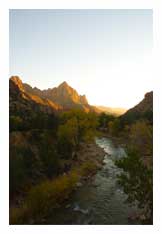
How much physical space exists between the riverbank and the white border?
20.4 inches

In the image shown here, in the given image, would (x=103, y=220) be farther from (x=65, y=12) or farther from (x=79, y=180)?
(x=65, y=12)

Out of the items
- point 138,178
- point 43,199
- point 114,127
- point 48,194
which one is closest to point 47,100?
point 114,127

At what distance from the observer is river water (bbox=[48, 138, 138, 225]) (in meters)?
3.15

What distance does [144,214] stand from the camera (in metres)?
2.99

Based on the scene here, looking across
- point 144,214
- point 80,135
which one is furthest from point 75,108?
point 144,214

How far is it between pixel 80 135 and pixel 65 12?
4000 millimetres

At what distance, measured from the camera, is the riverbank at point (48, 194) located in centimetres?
303

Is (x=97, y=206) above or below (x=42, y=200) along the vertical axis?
below

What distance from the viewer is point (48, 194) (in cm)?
350

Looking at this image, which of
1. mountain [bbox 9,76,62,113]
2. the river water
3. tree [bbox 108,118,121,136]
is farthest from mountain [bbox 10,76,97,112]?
tree [bbox 108,118,121,136]
